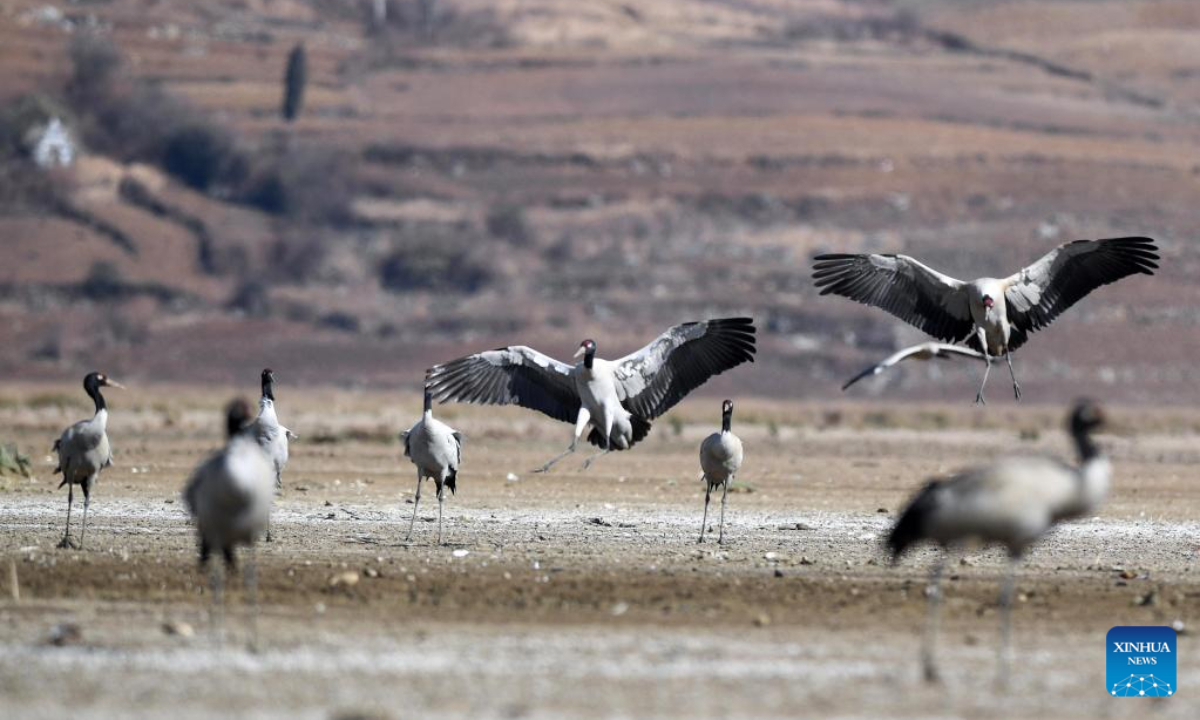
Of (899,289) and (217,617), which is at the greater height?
(899,289)

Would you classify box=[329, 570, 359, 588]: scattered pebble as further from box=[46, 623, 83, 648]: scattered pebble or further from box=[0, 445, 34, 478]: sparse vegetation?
box=[0, 445, 34, 478]: sparse vegetation

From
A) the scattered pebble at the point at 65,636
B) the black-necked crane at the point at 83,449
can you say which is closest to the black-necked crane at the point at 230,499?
the scattered pebble at the point at 65,636

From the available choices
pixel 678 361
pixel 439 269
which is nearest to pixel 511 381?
pixel 678 361

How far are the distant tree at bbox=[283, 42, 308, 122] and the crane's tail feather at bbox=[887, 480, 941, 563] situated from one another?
10337 cm

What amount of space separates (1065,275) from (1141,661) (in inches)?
375

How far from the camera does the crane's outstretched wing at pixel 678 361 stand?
2086 centimetres

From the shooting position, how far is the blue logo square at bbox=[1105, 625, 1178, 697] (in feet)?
38.3

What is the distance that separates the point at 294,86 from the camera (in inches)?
4454

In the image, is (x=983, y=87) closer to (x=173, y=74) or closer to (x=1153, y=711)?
(x=173, y=74)

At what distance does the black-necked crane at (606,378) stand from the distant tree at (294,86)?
94055 mm

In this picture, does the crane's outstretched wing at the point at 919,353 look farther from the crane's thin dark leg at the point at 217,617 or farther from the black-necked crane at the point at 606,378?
the black-necked crane at the point at 606,378

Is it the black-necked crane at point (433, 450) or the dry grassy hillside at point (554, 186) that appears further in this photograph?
the dry grassy hillside at point (554, 186)

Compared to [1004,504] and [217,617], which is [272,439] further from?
[1004,504]

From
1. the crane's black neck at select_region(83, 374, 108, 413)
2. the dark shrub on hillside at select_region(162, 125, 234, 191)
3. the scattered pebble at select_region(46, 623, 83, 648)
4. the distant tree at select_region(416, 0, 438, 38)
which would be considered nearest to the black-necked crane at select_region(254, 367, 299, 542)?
the crane's black neck at select_region(83, 374, 108, 413)
